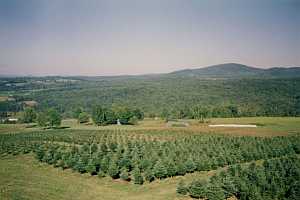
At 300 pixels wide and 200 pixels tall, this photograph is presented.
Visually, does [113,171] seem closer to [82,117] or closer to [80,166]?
[80,166]

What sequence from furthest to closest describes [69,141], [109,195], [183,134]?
[183,134]
[69,141]
[109,195]

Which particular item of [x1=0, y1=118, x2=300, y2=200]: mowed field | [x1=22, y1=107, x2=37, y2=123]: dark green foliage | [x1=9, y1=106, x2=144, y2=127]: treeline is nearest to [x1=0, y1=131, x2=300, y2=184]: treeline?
[x1=0, y1=118, x2=300, y2=200]: mowed field

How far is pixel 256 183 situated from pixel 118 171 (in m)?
21.0

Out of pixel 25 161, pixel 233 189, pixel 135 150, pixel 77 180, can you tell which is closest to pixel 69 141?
pixel 25 161

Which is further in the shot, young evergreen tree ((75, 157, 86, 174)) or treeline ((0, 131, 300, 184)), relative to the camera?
young evergreen tree ((75, 157, 86, 174))

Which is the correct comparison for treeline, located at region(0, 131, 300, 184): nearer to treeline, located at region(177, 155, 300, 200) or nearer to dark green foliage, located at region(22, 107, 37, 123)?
treeline, located at region(177, 155, 300, 200)

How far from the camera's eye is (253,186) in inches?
1412

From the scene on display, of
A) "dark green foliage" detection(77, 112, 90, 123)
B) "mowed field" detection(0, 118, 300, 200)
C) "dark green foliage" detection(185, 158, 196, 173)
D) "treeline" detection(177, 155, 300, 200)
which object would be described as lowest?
"dark green foliage" detection(77, 112, 90, 123)

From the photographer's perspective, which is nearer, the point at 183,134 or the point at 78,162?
Result: the point at 78,162

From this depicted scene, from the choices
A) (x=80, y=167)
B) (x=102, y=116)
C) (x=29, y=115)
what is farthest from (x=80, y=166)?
(x=29, y=115)

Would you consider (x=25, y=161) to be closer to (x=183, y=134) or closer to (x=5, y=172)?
(x=5, y=172)

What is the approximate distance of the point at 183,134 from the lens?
89125 millimetres

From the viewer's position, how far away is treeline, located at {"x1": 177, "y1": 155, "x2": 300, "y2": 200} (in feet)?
114

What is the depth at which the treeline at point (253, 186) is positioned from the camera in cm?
3466
